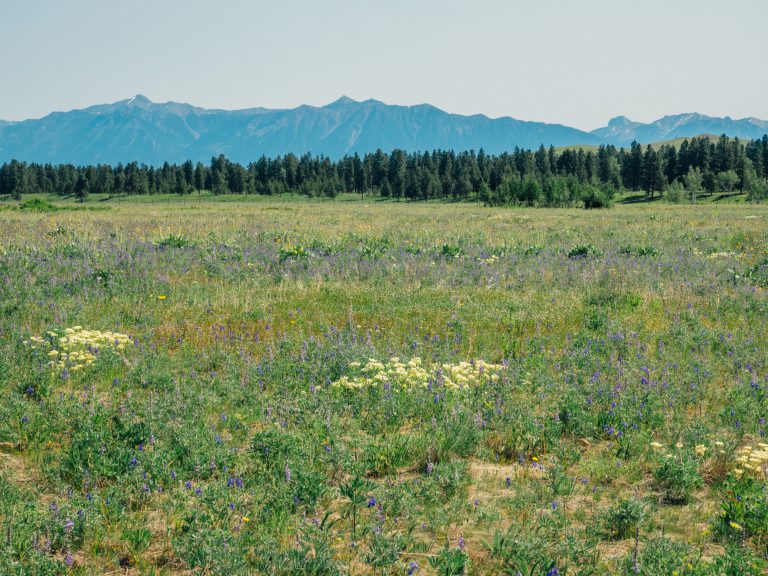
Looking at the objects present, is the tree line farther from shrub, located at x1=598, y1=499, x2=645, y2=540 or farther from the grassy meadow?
shrub, located at x1=598, y1=499, x2=645, y2=540

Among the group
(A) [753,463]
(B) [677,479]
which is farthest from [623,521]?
(A) [753,463]

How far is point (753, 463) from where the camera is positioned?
4.97 meters

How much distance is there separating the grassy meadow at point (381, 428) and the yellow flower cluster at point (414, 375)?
4cm

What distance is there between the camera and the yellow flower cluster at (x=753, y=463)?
481 centimetres

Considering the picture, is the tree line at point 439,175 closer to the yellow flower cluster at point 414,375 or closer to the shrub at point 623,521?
the yellow flower cluster at point 414,375

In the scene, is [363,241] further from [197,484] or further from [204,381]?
[197,484]

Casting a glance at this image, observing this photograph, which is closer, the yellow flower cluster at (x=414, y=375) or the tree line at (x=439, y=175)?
the yellow flower cluster at (x=414, y=375)

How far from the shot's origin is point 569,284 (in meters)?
13.0

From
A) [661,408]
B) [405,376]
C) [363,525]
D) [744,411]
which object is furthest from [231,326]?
[744,411]

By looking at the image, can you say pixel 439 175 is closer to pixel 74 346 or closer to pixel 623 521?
pixel 74 346

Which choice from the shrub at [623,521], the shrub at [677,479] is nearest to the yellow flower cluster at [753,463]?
the shrub at [677,479]

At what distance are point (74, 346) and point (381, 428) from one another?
478 centimetres

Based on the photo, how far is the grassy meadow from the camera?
396 centimetres

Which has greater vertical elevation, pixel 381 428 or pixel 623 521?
→ pixel 381 428
